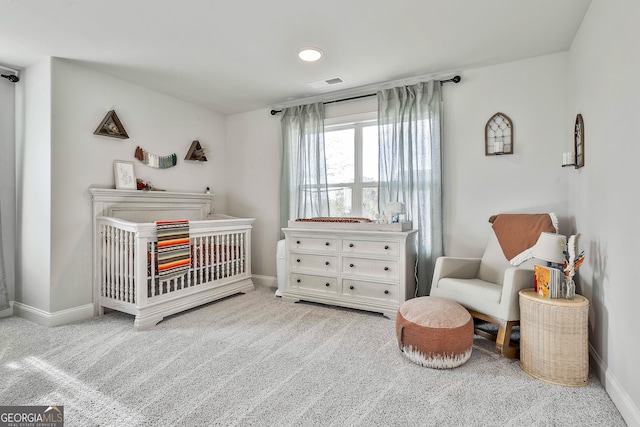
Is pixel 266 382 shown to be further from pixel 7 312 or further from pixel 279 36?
pixel 7 312

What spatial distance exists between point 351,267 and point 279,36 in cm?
209

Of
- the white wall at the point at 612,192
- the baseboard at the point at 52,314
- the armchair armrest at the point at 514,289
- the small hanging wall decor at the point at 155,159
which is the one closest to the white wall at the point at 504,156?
the white wall at the point at 612,192

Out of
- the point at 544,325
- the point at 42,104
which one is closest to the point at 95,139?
the point at 42,104

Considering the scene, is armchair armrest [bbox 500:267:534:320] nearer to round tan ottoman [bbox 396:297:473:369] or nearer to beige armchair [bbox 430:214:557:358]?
beige armchair [bbox 430:214:557:358]

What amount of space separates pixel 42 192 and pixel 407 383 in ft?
10.8

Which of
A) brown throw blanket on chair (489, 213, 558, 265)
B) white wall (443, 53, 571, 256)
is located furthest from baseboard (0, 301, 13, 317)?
brown throw blanket on chair (489, 213, 558, 265)

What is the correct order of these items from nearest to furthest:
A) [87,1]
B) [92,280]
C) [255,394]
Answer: [255,394], [87,1], [92,280]

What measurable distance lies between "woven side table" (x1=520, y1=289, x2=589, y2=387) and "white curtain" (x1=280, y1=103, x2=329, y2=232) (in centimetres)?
233

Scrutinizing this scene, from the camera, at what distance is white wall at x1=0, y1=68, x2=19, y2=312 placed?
3000 millimetres

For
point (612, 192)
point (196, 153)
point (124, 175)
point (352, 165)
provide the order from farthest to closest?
point (196, 153) → point (352, 165) → point (124, 175) → point (612, 192)

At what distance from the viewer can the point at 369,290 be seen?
3.06 m

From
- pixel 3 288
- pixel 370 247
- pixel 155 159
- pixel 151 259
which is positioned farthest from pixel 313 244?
pixel 3 288

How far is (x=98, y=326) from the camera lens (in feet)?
9.11

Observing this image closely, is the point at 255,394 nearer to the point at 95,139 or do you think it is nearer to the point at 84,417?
the point at 84,417
